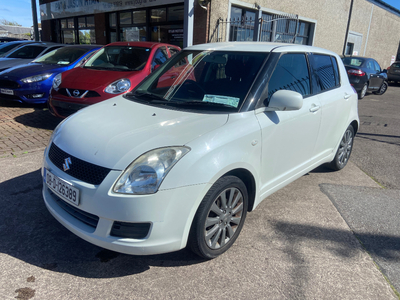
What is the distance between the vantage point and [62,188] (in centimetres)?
236

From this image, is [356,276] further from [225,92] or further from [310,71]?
[310,71]

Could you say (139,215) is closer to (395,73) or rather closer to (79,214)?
(79,214)

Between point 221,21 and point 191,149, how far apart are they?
34.1ft

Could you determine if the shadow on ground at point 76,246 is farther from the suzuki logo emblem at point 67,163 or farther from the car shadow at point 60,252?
the suzuki logo emblem at point 67,163

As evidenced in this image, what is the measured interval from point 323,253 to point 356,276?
318 millimetres

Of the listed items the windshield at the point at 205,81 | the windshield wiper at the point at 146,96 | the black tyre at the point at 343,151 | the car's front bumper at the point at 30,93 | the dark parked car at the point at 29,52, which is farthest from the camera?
the dark parked car at the point at 29,52

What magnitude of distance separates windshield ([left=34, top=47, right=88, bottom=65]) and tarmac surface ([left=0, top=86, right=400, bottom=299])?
4.65 metres

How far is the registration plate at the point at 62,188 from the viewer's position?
224 centimetres

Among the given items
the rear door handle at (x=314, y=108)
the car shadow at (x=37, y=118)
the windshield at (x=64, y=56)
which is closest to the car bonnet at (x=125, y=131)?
the rear door handle at (x=314, y=108)

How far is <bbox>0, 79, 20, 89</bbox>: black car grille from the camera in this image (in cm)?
710

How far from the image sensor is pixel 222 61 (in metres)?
3.24

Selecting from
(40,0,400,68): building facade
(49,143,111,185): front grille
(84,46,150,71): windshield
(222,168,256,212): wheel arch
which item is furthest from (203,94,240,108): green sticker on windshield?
(40,0,400,68): building facade

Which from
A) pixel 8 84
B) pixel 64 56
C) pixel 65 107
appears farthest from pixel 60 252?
pixel 64 56

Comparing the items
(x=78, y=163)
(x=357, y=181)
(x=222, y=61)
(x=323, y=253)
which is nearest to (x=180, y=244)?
(x=78, y=163)
